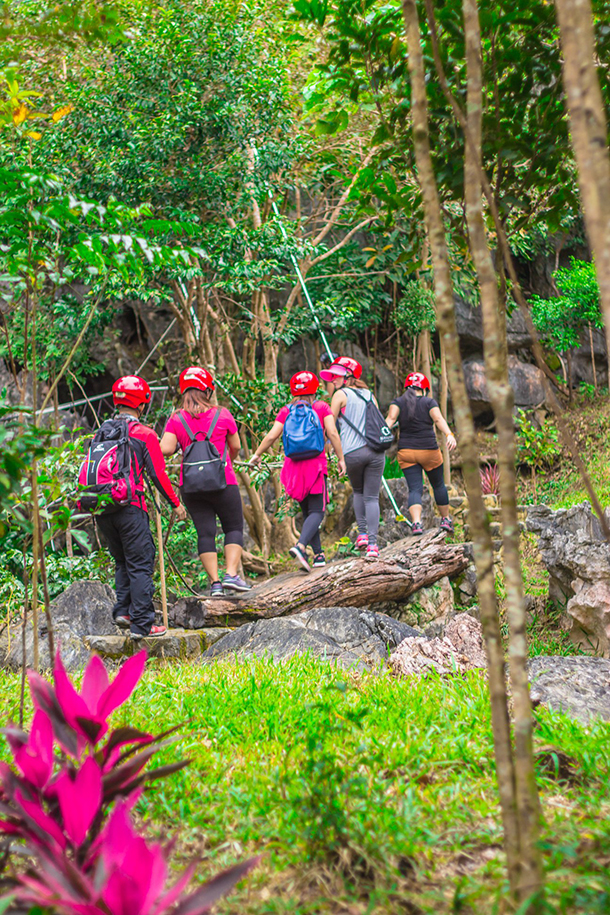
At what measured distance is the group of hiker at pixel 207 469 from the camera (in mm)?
4758

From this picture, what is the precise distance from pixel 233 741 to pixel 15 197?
234 centimetres

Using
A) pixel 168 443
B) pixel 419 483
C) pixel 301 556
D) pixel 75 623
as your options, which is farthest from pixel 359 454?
pixel 75 623

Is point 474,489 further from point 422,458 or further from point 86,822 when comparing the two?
point 422,458

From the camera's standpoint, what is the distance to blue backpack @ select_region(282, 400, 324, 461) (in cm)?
590

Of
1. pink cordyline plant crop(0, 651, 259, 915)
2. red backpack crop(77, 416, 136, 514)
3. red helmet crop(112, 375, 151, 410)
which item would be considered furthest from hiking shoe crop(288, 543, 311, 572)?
pink cordyline plant crop(0, 651, 259, 915)

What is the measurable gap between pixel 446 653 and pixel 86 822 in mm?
2806

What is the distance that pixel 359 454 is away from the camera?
20.9ft

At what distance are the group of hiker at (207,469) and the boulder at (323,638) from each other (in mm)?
802

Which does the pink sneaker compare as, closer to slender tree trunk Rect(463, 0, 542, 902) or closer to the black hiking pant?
the black hiking pant

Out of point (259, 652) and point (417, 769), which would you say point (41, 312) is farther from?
point (417, 769)

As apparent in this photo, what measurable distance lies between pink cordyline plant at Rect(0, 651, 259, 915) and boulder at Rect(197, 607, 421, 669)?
2112 millimetres

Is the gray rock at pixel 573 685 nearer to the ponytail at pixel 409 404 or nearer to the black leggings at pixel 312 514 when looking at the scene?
the black leggings at pixel 312 514

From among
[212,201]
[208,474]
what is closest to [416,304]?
[212,201]

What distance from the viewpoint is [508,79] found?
2912 millimetres
